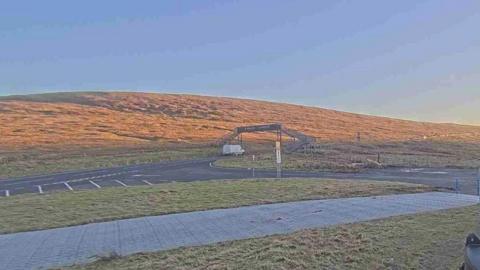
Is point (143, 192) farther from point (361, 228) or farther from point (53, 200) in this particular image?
point (361, 228)

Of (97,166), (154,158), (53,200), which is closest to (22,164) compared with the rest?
(97,166)

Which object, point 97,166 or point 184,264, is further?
point 97,166

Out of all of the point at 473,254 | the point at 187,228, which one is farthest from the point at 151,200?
the point at 473,254

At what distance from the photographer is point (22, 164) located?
43562 millimetres

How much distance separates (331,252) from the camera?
25.9 ft

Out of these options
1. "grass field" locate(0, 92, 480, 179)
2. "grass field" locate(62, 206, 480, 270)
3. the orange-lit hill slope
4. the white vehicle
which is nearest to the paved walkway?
"grass field" locate(62, 206, 480, 270)

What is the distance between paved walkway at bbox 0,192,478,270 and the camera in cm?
923

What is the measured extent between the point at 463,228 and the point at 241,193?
9.27 meters

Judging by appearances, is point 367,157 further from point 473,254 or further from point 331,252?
point 473,254

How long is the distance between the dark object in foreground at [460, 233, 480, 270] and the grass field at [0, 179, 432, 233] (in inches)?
444

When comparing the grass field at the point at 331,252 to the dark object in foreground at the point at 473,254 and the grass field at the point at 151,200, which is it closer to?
the dark object in foreground at the point at 473,254

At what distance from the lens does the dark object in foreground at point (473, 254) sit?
2801 millimetres

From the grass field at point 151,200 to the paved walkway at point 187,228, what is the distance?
1.02 m

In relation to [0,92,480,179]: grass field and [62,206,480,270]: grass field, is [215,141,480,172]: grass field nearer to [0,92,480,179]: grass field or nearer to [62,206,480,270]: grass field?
[0,92,480,179]: grass field
